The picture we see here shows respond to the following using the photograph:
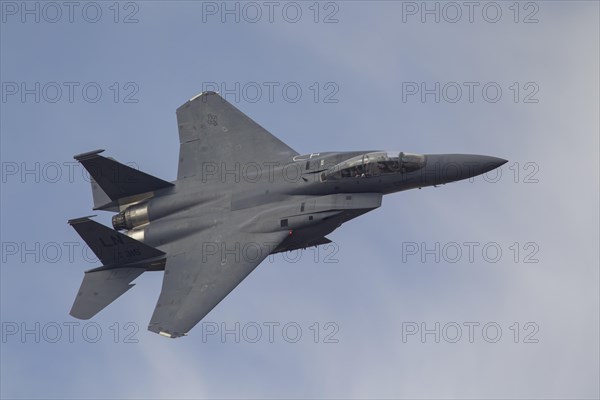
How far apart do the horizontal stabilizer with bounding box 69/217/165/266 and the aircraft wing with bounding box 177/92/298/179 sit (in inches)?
136

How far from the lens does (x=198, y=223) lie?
44688 mm

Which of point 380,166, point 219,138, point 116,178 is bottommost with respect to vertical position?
point 116,178

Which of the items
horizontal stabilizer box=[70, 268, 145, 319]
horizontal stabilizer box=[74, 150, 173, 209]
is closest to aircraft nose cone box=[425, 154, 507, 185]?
horizontal stabilizer box=[74, 150, 173, 209]

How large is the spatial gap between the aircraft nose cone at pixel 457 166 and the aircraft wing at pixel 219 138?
5.07 meters

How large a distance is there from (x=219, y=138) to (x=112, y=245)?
5789 mm

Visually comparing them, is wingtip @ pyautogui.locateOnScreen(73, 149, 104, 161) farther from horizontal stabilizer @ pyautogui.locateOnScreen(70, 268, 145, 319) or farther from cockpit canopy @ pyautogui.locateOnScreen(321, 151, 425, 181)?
cockpit canopy @ pyautogui.locateOnScreen(321, 151, 425, 181)

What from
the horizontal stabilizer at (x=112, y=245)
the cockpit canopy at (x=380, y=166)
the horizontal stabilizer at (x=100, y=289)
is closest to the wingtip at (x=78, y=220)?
the horizontal stabilizer at (x=112, y=245)

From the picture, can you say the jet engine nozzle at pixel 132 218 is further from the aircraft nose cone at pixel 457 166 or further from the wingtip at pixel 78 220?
the aircraft nose cone at pixel 457 166

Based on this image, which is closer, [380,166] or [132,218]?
[380,166]

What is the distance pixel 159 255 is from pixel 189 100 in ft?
23.9

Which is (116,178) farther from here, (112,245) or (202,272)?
(202,272)

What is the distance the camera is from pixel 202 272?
43.6m

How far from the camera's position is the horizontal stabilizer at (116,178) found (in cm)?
4597

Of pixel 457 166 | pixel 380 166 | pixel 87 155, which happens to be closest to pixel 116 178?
pixel 87 155
